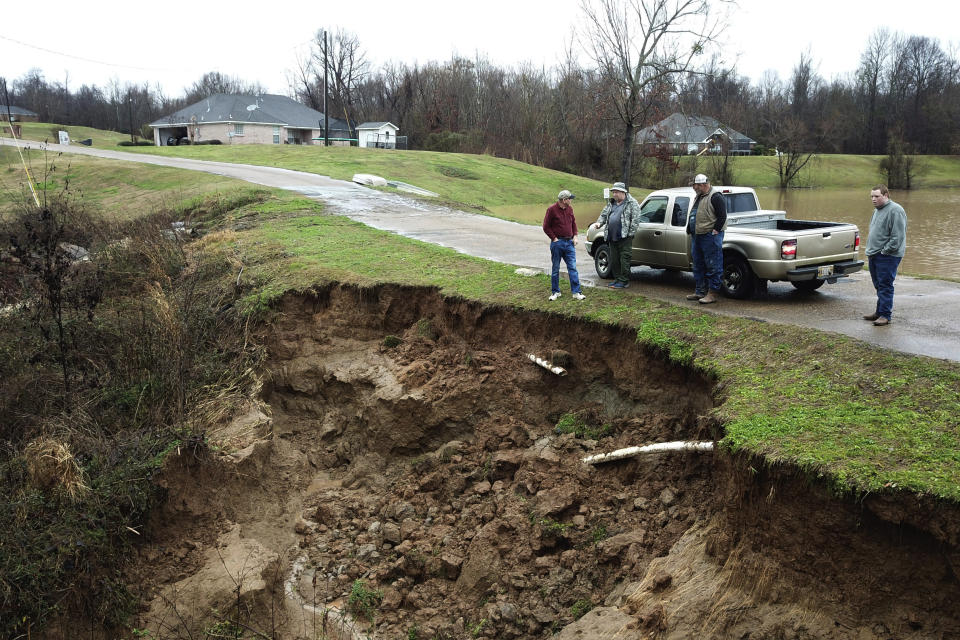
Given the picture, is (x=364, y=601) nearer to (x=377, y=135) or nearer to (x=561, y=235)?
(x=561, y=235)

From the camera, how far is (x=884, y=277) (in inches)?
348

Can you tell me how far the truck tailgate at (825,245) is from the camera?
33.1 feet

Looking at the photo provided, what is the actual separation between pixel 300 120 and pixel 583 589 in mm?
67774

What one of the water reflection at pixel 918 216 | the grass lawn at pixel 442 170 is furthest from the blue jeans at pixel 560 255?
the grass lawn at pixel 442 170

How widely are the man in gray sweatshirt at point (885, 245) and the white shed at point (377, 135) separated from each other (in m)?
63.6

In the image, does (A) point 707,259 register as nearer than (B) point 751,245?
Yes


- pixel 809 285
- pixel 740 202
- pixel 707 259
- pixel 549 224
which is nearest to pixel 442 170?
pixel 740 202

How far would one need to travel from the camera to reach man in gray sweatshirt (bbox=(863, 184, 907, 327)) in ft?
28.3

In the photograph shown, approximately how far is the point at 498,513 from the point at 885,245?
5639mm

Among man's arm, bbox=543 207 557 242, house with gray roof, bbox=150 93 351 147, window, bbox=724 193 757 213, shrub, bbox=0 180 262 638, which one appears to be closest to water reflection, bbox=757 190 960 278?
window, bbox=724 193 757 213

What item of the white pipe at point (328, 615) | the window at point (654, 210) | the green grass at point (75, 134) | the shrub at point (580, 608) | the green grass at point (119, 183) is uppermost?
Answer: the green grass at point (75, 134)

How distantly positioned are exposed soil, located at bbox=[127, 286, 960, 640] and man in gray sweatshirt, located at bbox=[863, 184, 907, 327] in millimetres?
3039

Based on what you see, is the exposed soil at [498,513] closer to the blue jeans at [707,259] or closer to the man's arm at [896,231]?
the blue jeans at [707,259]

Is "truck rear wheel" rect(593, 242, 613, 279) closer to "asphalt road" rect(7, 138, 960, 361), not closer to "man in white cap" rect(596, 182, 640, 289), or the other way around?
"asphalt road" rect(7, 138, 960, 361)
